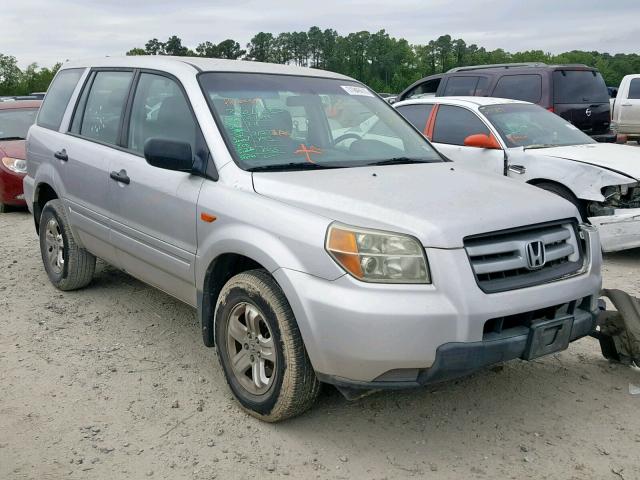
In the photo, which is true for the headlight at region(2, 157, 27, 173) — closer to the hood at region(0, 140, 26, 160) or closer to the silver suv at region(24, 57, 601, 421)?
the hood at region(0, 140, 26, 160)

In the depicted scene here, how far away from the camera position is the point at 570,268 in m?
3.35

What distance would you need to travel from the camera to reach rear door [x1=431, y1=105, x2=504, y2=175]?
7.33 meters

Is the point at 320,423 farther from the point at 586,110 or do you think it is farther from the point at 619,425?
the point at 586,110

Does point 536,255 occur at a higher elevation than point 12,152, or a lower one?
higher

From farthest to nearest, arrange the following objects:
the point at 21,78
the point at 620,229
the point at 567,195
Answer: the point at 21,78 < the point at 567,195 < the point at 620,229

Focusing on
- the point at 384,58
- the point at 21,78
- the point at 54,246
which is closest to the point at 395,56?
the point at 384,58

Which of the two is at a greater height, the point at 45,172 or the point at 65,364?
the point at 45,172

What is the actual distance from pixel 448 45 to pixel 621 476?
80.5 metres

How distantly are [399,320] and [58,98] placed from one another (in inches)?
Answer: 159

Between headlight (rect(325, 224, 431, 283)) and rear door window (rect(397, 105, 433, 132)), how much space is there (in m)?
5.54

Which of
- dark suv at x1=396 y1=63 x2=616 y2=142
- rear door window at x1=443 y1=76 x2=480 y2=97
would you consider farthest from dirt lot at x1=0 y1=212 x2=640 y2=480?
rear door window at x1=443 y1=76 x2=480 y2=97

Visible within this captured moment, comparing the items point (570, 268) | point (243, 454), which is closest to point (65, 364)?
point (243, 454)

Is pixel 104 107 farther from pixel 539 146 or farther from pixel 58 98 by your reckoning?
pixel 539 146

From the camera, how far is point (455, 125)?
314 inches
